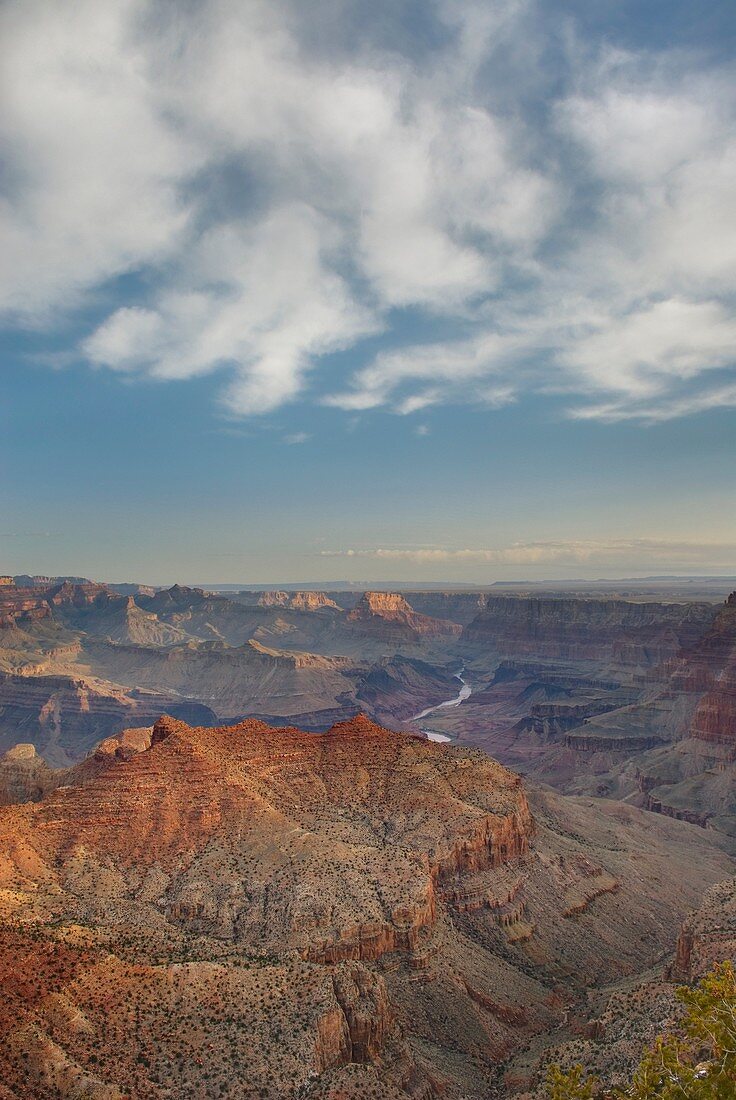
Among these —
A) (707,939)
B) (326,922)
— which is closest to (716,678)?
(707,939)

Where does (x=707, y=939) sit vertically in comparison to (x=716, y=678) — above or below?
below

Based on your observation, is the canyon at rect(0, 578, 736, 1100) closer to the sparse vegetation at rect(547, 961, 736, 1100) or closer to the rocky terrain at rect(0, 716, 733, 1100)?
the rocky terrain at rect(0, 716, 733, 1100)

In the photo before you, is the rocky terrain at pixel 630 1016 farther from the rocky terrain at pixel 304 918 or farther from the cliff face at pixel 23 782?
the cliff face at pixel 23 782

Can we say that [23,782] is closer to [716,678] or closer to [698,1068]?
[698,1068]

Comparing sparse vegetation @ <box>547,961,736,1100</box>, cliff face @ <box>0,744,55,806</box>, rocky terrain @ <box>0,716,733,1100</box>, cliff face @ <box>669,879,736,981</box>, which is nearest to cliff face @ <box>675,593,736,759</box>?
rocky terrain @ <box>0,716,733,1100</box>

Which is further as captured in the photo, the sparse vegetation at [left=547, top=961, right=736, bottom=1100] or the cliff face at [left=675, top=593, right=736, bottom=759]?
the cliff face at [left=675, top=593, right=736, bottom=759]

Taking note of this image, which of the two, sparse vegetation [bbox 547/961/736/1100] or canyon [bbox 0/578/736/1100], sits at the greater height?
sparse vegetation [bbox 547/961/736/1100]

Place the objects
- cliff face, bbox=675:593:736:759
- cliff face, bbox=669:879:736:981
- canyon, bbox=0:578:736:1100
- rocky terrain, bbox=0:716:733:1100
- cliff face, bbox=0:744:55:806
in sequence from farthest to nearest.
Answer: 1. cliff face, bbox=675:593:736:759
2. cliff face, bbox=0:744:55:806
3. cliff face, bbox=669:879:736:981
4. canyon, bbox=0:578:736:1100
5. rocky terrain, bbox=0:716:733:1100

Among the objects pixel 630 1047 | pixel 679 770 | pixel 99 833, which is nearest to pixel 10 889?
pixel 99 833

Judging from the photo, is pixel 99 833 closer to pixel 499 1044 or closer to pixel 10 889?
pixel 10 889
